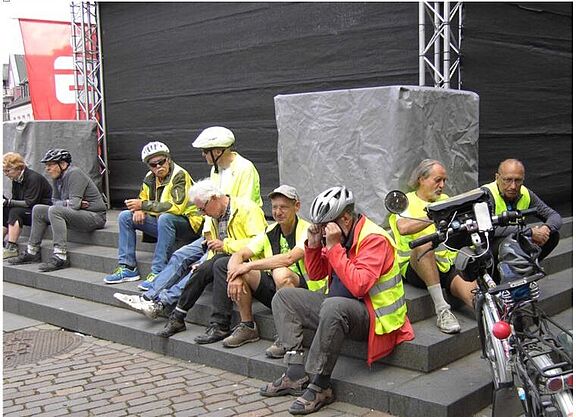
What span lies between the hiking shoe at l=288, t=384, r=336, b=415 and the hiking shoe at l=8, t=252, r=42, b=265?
16.6 ft

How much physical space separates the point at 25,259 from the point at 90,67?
158 inches

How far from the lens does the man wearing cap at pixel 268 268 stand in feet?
16.0

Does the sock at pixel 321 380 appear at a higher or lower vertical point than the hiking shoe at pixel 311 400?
higher

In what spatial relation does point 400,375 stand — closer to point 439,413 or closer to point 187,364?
point 439,413

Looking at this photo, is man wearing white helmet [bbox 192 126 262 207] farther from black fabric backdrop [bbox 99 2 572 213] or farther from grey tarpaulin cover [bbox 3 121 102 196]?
grey tarpaulin cover [bbox 3 121 102 196]

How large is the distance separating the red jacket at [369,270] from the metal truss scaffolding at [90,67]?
287 inches

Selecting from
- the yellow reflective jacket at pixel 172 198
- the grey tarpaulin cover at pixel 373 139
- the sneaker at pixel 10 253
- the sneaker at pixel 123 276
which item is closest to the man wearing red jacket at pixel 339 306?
the grey tarpaulin cover at pixel 373 139

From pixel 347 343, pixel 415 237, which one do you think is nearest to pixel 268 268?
pixel 347 343

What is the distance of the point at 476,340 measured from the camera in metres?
4.69

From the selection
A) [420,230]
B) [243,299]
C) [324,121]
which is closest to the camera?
[420,230]

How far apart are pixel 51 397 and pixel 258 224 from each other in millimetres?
2018

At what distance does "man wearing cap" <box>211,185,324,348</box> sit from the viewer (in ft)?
16.0

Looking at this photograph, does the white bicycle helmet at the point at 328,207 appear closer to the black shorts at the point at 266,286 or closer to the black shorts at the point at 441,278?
the black shorts at the point at 266,286

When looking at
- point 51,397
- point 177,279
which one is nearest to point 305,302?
point 177,279
